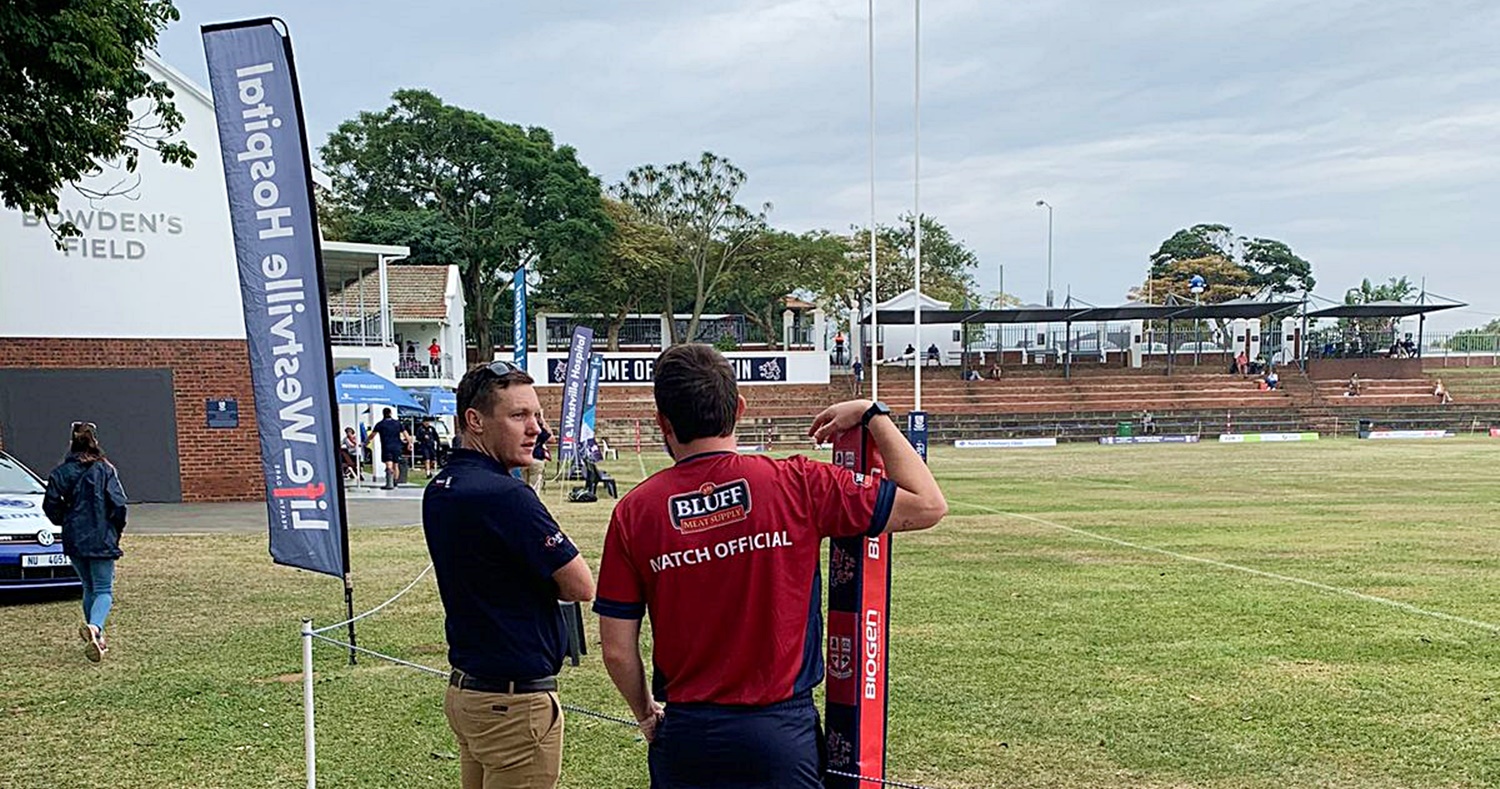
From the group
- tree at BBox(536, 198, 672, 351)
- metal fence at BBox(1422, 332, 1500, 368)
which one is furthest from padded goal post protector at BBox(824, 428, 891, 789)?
metal fence at BBox(1422, 332, 1500, 368)

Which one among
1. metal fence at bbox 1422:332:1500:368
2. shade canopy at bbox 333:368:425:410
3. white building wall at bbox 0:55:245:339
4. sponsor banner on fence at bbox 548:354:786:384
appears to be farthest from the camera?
metal fence at bbox 1422:332:1500:368

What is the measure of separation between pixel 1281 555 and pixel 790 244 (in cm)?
4629

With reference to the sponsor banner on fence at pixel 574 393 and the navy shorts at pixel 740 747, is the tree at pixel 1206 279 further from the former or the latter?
the navy shorts at pixel 740 747

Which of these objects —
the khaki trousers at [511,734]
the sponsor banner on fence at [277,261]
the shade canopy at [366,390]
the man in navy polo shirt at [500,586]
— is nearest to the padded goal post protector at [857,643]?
the man in navy polo shirt at [500,586]

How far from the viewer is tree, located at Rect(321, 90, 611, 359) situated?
2185 inches

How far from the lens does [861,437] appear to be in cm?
316

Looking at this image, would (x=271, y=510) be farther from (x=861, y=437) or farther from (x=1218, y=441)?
(x=1218, y=441)

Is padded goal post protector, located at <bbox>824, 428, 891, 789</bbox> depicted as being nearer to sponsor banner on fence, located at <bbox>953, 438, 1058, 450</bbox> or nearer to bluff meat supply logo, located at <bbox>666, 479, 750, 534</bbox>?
bluff meat supply logo, located at <bbox>666, 479, 750, 534</bbox>

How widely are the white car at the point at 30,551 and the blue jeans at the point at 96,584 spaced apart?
1916 millimetres

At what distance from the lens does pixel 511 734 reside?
11.8 ft

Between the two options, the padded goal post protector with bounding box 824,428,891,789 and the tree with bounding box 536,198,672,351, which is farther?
the tree with bounding box 536,198,672,351

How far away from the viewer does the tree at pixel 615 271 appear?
56562 mm

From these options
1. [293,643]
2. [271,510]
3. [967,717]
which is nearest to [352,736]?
[271,510]

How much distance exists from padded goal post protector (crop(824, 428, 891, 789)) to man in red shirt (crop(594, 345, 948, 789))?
0.38 metres
